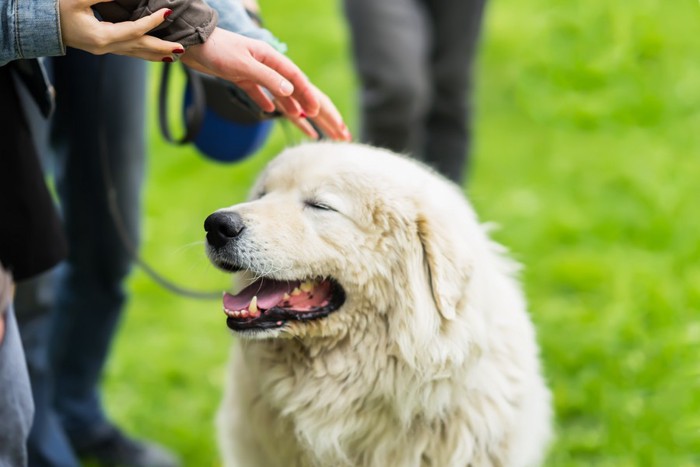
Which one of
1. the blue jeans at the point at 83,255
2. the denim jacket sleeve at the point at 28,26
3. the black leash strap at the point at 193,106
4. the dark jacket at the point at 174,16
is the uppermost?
the dark jacket at the point at 174,16

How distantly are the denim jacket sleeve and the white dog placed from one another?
1.98 ft

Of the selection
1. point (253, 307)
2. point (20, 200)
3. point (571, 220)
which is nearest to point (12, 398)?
point (20, 200)

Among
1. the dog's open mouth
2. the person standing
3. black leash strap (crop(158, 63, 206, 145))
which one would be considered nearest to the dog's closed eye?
the dog's open mouth

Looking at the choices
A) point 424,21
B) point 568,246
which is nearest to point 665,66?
point 568,246

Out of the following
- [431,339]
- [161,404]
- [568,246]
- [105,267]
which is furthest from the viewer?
[568,246]

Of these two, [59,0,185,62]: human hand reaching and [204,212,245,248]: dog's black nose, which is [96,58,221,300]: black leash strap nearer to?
[204,212,245,248]: dog's black nose

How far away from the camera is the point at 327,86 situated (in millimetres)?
6465

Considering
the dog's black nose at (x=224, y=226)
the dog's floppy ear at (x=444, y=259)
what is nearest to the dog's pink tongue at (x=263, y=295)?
the dog's black nose at (x=224, y=226)

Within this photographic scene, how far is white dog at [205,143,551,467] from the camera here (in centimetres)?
226

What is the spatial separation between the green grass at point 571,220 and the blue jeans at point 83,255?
0.28 meters

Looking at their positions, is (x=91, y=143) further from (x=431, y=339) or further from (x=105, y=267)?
(x=431, y=339)

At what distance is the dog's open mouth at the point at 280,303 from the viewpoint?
7.43ft

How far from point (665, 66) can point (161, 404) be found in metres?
4.21

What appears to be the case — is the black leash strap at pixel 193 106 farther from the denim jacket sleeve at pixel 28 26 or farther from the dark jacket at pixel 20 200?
the denim jacket sleeve at pixel 28 26
